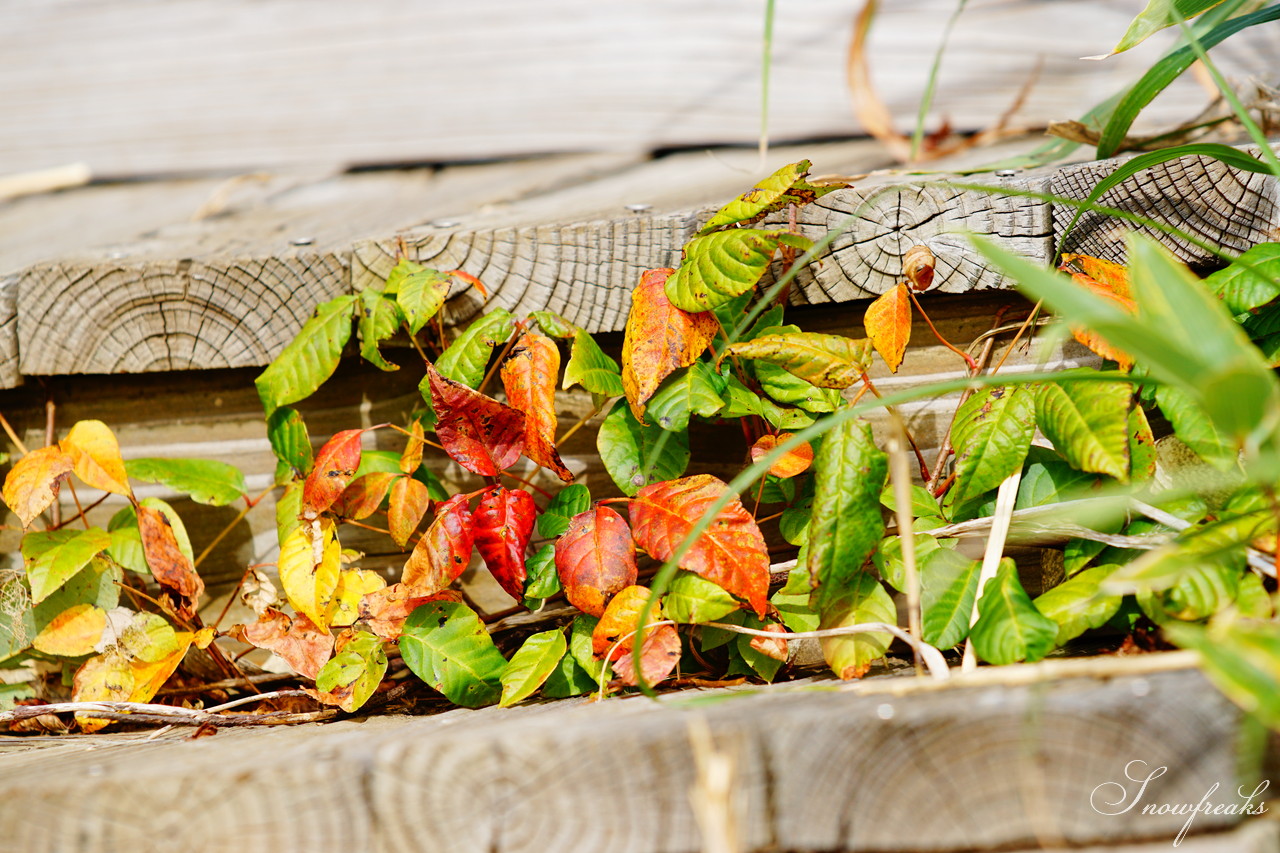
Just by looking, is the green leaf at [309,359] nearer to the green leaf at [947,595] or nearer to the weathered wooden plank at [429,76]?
the green leaf at [947,595]

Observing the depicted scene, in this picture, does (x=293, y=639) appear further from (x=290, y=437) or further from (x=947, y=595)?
(x=947, y=595)

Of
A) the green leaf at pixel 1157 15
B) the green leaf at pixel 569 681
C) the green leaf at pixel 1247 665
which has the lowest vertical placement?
the green leaf at pixel 569 681

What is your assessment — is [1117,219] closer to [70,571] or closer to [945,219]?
[945,219]

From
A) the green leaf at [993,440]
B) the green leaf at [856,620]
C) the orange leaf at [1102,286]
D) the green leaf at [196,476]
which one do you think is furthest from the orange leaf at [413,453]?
A: the orange leaf at [1102,286]

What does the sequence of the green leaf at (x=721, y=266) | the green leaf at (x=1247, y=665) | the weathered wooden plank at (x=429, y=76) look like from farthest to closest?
the weathered wooden plank at (x=429, y=76) < the green leaf at (x=721, y=266) < the green leaf at (x=1247, y=665)

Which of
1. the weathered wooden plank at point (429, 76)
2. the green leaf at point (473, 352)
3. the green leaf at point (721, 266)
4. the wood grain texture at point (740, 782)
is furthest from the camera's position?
the weathered wooden plank at point (429, 76)

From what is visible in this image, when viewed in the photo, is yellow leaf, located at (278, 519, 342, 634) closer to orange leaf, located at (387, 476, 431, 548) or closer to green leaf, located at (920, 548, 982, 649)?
orange leaf, located at (387, 476, 431, 548)
